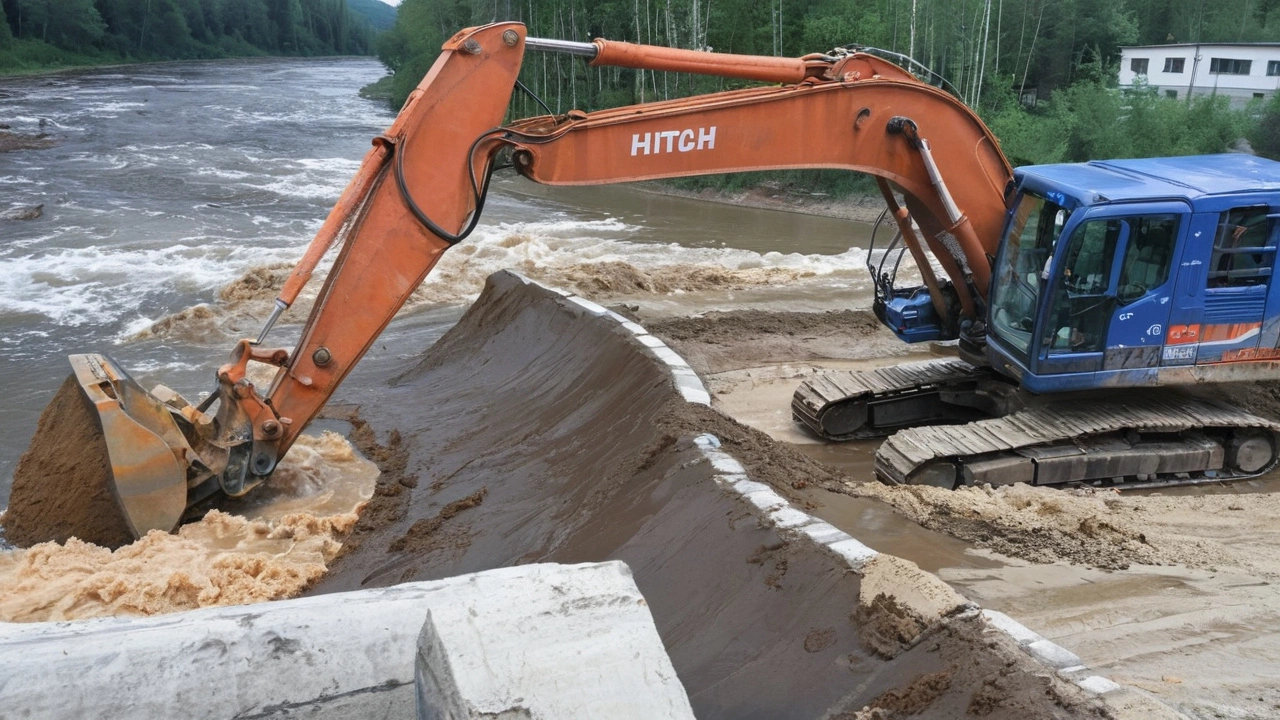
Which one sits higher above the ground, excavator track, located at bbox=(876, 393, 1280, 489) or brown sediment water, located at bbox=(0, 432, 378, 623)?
excavator track, located at bbox=(876, 393, 1280, 489)

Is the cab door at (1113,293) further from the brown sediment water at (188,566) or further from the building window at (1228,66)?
the building window at (1228,66)

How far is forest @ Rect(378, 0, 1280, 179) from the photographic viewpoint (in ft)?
77.4

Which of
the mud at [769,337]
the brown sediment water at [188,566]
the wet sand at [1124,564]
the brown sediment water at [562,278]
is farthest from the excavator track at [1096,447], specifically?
the brown sediment water at [562,278]

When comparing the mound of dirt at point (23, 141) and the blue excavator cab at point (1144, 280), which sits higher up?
the blue excavator cab at point (1144, 280)

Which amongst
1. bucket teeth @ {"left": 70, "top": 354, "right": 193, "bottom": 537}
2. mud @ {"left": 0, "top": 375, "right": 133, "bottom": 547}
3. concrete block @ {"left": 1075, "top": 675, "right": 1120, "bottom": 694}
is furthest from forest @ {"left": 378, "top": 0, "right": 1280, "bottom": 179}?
concrete block @ {"left": 1075, "top": 675, "right": 1120, "bottom": 694}

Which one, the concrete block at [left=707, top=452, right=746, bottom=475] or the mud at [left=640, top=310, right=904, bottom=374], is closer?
the concrete block at [left=707, top=452, right=746, bottom=475]

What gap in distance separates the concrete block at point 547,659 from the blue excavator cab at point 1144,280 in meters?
4.69

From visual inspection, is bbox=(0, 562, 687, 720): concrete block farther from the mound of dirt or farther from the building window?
the mound of dirt

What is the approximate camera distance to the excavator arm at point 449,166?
6332 mm

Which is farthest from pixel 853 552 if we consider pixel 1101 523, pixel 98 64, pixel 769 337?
pixel 98 64

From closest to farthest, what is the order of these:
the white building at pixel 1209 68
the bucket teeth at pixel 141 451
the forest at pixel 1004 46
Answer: the bucket teeth at pixel 141 451, the forest at pixel 1004 46, the white building at pixel 1209 68

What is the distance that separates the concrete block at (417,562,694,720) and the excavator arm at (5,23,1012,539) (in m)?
3.27

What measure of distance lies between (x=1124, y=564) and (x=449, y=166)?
463 centimetres

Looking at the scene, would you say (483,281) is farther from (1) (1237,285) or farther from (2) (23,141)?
(2) (23,141)
